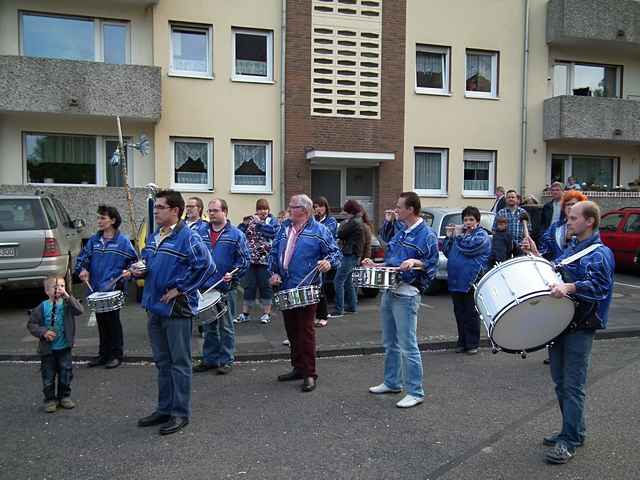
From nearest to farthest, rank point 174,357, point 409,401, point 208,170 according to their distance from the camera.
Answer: point 174,357 → point 409,401 → point 208,170

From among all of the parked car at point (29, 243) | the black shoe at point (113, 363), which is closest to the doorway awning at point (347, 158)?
the parked car at point (29, 243)

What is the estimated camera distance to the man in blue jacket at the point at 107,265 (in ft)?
21.4

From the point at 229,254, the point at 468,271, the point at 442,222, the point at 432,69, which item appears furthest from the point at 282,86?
the point at 229,254

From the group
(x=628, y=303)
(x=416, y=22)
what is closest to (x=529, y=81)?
(x=416, y=22)

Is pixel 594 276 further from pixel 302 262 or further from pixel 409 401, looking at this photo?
pixel 302 262

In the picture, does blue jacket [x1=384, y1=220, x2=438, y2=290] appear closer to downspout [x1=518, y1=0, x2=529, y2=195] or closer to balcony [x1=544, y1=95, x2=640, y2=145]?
downspout [x1=518, y1=0, x2=529, y2=195]

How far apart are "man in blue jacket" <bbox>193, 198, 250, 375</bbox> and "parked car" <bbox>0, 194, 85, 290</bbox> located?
353 cm

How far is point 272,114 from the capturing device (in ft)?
52.3

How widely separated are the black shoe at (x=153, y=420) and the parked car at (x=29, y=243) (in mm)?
4778

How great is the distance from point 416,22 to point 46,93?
32.3 feet

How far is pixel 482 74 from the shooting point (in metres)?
17.9

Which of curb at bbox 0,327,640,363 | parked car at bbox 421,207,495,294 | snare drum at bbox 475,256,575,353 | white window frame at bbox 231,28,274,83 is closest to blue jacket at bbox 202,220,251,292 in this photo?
curb at bbox 0,327,640,363

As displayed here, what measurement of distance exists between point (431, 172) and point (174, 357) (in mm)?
13908

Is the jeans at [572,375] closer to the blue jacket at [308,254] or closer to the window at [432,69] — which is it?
the blue jacket at [308,254]
